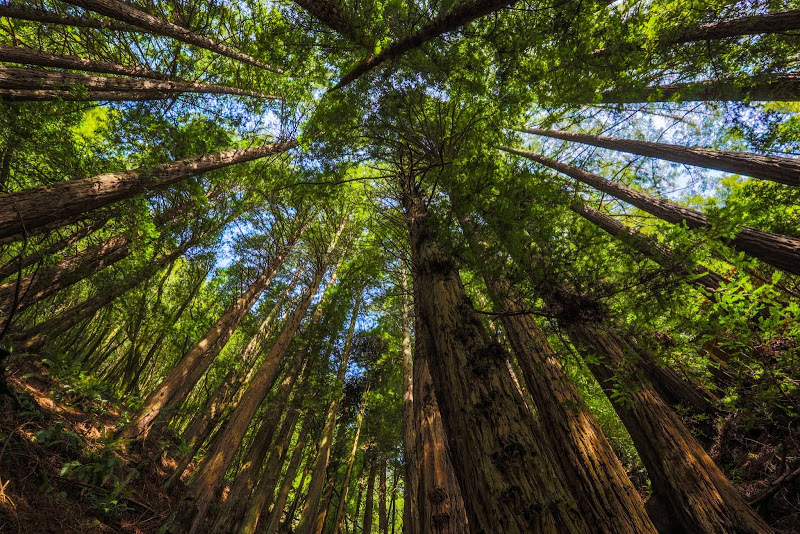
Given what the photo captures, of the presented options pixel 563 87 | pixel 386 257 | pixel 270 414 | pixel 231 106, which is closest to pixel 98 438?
pixel 270 414

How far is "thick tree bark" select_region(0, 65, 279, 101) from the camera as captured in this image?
4673 millimetres

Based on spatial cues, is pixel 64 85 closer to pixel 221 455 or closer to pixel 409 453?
pixel 221 455

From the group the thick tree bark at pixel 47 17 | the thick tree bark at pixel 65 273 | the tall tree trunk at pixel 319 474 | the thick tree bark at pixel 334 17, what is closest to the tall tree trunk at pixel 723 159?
the thick tree bark at pixel 334 17

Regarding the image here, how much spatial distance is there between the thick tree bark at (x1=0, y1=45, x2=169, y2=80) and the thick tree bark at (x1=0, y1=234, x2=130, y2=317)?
355 cm

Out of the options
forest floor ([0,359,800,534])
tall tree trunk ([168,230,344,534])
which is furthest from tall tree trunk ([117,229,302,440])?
tall tree trunk ([168,230,344,534])

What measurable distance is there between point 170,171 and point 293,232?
571 cm

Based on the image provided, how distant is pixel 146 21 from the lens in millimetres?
5520

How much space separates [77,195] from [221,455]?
504 cm

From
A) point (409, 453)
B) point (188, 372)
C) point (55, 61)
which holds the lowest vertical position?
point (409, 453)

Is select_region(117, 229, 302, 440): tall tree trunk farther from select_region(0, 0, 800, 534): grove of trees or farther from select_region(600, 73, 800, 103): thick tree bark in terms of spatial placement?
select_region(600, 73, 800, 103): thick tree bark

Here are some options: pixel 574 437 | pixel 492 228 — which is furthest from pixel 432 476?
pixel 492 228

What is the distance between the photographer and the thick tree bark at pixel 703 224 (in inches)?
157

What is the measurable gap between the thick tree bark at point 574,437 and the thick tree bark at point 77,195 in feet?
16.4

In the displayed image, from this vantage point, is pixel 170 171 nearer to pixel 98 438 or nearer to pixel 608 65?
pixel 98 438
